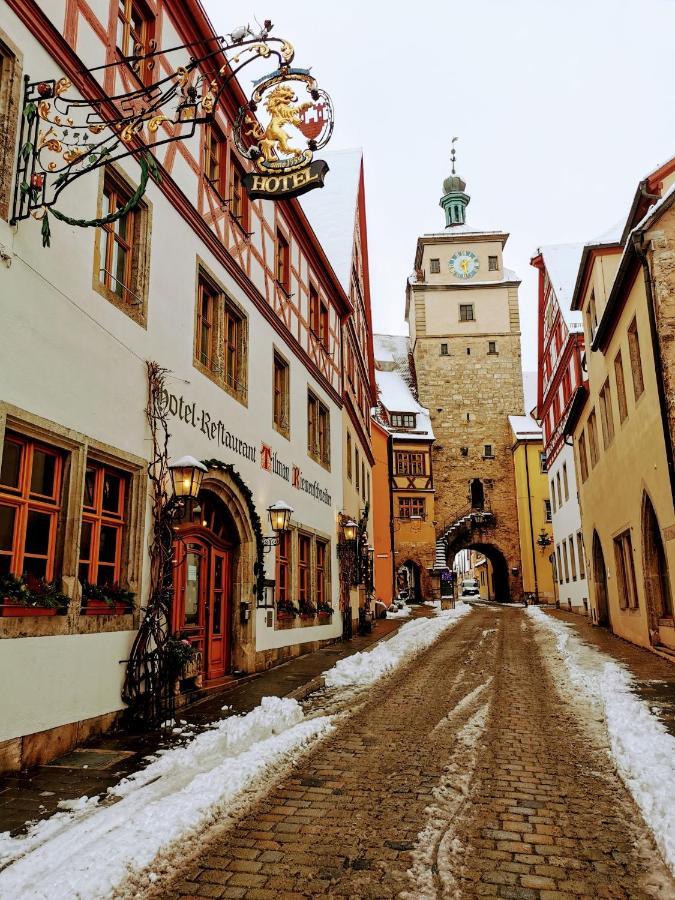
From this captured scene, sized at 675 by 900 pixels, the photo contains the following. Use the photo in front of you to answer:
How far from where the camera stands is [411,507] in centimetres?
4038

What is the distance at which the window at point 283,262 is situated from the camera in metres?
13.7

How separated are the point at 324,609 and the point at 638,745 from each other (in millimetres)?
10076

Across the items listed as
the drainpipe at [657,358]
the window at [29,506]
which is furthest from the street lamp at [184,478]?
the drainpipe at [657,358]

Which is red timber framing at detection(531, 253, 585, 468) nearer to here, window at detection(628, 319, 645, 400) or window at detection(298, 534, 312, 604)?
window at detection(628, 319, 645, 400)

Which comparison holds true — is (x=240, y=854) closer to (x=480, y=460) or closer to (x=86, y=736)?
(x=86, y=736)

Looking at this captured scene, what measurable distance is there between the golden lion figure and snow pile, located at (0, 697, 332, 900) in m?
6.31

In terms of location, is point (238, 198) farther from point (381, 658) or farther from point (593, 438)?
point (593, 438)

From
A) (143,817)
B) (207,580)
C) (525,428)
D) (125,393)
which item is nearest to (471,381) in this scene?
(525,428)

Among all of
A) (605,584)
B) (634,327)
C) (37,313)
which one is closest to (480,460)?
(605,584)

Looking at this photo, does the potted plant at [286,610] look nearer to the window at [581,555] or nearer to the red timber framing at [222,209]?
the red timber framing at [222,209]

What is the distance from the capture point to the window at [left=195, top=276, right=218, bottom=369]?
32.6 ft

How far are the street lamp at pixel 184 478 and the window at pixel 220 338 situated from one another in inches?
77.4

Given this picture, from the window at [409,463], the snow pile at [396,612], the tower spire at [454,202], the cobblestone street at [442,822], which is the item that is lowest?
the cobblestone street at [442,822]

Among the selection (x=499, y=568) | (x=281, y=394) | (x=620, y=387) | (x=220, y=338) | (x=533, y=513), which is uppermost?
(x=533, y=513)
